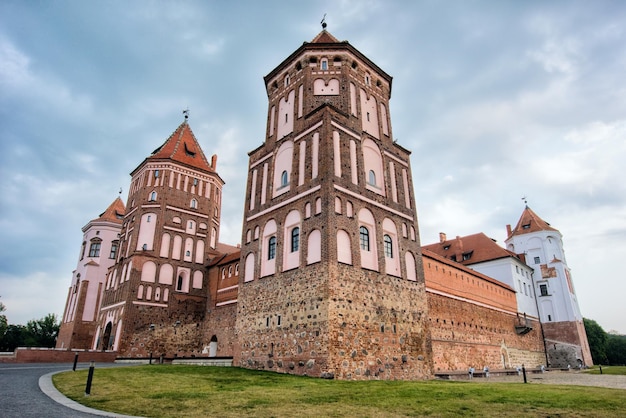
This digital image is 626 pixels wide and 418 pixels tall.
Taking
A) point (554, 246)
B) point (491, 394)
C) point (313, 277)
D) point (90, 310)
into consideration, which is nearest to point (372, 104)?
point (313, 277)

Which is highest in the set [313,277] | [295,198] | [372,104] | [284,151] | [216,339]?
[372,104]

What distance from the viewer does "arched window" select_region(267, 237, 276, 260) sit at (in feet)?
60.1

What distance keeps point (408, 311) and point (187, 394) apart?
11418mm

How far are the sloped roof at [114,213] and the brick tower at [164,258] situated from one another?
6526mm

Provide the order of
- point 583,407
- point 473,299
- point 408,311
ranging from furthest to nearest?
point 473,299 → point 408,311 → point 583,407

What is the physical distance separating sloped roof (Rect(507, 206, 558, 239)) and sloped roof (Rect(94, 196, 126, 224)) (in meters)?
42.8

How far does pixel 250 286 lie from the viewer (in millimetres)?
18781

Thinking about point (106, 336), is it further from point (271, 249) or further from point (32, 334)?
point (32, 334)

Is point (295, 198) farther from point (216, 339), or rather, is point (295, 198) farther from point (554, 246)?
point (554, 246)

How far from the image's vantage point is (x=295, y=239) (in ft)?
57.1

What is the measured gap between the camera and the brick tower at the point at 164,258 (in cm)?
2631

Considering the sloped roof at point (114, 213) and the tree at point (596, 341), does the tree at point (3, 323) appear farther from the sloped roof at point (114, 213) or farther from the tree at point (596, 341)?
the tree at point (596, 341)

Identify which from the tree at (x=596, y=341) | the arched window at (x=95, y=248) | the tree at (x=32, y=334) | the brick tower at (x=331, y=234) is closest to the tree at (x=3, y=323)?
the tree at (x=32, y=334)

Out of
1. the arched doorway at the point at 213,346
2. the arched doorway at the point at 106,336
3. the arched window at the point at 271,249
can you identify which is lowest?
the arched doorway at the point at 213,346
